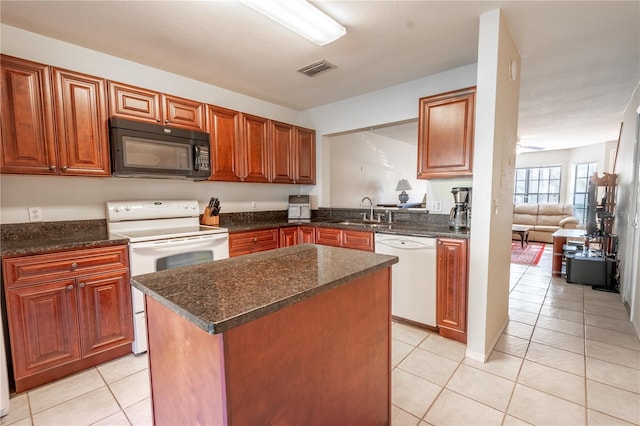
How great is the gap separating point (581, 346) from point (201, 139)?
12.1 feet

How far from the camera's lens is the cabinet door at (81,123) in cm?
212

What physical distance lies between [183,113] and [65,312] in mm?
1823

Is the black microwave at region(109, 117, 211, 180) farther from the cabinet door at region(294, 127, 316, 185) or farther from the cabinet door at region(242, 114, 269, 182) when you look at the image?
the cabinet door at region(294, 127, 316, 185)

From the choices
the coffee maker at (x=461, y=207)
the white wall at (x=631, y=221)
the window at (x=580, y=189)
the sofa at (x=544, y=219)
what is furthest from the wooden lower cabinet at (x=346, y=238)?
the window at (x=580, y=189)

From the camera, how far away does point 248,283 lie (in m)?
1.13

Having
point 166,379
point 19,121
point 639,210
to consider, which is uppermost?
point 19,121

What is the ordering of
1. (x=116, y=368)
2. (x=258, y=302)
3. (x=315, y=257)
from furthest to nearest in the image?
(x=116, y=368) → (x=315, y=257) → (x=258, y=302)

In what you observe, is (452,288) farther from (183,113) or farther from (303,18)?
(183,113)

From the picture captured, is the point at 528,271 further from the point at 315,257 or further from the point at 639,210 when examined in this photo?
the point at 315,257

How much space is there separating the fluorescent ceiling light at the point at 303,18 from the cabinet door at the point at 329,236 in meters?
1.81

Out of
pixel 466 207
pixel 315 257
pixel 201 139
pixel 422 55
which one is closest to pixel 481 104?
pixel 422 55

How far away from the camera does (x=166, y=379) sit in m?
1.12

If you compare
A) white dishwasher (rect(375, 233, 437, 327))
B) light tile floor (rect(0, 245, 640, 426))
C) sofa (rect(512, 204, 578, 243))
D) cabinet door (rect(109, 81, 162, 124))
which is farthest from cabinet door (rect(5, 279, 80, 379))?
sofa (rect(512, 204, 578, 243))

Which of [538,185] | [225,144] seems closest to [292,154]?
[225,144]
